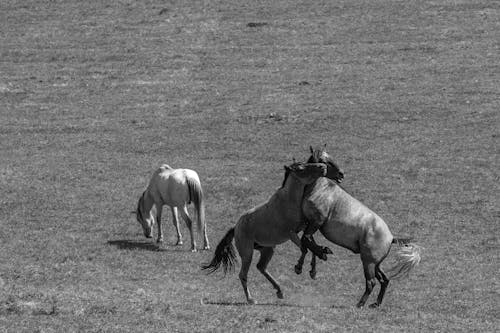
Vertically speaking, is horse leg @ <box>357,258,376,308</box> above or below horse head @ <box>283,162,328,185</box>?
below

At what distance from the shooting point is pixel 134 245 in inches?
997

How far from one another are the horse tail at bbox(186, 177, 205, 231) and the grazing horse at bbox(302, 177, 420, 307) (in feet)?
21.4

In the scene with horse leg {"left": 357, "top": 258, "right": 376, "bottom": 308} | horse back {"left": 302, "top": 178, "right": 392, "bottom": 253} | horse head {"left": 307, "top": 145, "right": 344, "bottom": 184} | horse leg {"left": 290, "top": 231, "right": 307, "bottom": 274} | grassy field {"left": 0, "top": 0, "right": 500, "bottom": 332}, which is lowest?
grassy field {"left": 0, "top": 0, "right": 500, "bottom": 332}

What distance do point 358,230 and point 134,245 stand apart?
8.64 metres

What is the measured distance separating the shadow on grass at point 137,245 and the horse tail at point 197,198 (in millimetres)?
1002

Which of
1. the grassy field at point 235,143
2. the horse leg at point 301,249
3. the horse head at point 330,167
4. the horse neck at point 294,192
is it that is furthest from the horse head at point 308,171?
the grassy field at point 235,143

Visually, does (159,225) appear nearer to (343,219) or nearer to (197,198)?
(197,198)

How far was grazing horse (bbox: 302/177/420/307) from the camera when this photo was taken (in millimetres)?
18406

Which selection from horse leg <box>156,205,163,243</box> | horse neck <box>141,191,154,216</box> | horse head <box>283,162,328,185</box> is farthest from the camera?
horse neck <box>141,191,154,216</box>

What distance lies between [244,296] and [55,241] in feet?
23.6

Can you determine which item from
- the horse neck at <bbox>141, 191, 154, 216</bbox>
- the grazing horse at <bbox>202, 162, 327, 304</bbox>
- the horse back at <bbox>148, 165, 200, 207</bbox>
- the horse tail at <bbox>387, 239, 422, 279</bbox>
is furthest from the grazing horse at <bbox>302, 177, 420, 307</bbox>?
the horse neck at <bbox>141, 191, 154, 216</bbox>

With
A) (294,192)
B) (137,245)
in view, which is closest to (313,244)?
(294,192)

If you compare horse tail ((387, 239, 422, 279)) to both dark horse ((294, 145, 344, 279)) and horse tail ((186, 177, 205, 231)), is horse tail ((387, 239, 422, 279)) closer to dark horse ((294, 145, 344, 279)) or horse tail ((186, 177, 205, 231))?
dark horse ((294, 145, 344, 279))

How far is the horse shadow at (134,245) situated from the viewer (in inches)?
979
